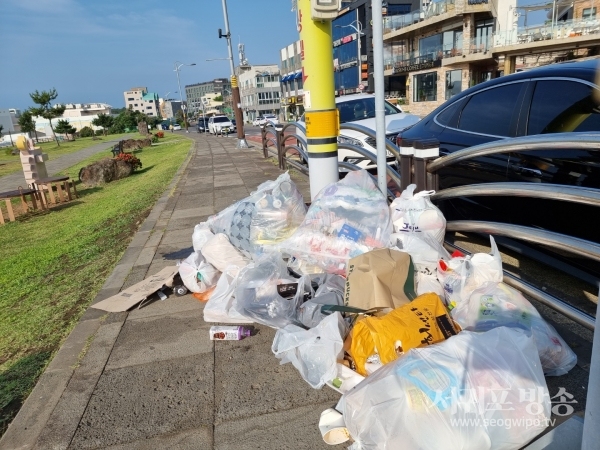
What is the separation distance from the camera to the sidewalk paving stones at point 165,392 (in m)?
2.08

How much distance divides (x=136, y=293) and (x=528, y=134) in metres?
3.38

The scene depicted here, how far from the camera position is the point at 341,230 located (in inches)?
126

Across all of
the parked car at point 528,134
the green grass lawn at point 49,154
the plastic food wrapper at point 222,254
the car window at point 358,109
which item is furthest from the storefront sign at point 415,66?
the plastic food wrapper at point 222,254

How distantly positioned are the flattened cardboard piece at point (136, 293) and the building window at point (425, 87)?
38998mm

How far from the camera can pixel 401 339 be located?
82.7 inches

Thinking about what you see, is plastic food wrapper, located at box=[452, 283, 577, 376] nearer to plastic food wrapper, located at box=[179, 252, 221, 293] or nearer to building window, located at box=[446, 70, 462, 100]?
plastic food wrapper, located at box=[179, 252, 221, 293]

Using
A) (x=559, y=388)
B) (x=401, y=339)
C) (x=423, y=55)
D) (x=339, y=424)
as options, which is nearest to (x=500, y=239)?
(x=559, y=388)

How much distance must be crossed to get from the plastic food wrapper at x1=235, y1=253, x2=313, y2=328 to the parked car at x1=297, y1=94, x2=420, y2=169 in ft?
13.5

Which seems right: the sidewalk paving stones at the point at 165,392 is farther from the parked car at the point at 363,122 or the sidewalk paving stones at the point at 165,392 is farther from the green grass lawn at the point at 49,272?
the parked car at the point at 363,122

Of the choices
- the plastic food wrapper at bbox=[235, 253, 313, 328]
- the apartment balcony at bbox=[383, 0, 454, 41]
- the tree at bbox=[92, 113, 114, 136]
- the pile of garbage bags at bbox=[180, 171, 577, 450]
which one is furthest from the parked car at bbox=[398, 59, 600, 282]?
the tree at bbox=[92, 113, 114, 136]

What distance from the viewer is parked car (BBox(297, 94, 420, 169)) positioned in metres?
7.50

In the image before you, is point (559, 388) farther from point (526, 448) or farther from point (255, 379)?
point (255, 379)

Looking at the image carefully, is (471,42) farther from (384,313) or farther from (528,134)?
(384,313)

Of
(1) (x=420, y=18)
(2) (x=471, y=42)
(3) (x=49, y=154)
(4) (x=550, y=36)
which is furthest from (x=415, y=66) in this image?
(3) (x=49, y=154)
